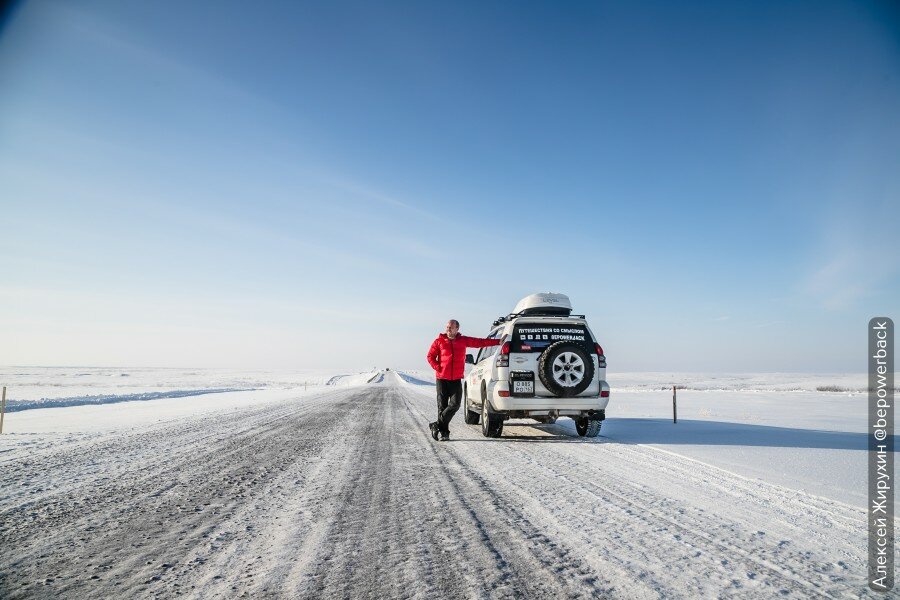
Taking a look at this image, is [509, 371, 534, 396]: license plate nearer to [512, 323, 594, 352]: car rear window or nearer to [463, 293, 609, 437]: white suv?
[463, 293, 609, 437]: white suv

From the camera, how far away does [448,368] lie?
788cm

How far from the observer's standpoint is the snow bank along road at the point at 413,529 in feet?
7.87

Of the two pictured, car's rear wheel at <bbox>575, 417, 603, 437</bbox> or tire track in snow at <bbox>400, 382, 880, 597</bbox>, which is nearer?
tire track in snow at <bbox>400, 382, 880, 597</bbox>

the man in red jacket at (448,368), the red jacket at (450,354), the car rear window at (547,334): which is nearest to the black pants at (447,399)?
the man in red jacket at (448,368)

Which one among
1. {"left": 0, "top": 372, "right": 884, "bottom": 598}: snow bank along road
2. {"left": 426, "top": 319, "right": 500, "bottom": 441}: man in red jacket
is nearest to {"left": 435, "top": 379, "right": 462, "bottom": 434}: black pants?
{"left": 426, "top": 319, "right": 500, "bottom": 441}: man in red jacket

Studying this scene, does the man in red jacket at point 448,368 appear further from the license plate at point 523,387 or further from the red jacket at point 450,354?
the license plate at point 523,387

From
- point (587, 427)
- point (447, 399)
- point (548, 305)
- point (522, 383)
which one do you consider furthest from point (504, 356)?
point (587, 427)

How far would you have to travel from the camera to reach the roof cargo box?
8.57 metres

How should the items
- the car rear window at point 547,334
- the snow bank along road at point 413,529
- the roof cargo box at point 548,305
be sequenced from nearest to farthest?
1. the snow bank along road at point 413,529
2. the car rear window at point 547,334
3. the roof cargo box at point 548,305

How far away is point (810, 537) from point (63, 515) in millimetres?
5564

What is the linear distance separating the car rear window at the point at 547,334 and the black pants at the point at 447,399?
4.07ft

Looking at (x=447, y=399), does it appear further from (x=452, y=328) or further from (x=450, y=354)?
(x=452, y=328)

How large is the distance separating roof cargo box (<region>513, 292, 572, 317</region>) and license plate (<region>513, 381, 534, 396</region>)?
1580 millimetres

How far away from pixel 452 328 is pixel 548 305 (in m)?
1.99
